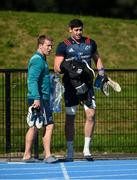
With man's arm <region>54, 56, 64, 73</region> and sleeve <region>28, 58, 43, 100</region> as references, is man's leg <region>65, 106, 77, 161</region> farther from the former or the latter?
sleeve <region>28, 58, 43, 100</region>

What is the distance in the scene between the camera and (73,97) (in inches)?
473

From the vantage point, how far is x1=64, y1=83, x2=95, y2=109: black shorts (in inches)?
472

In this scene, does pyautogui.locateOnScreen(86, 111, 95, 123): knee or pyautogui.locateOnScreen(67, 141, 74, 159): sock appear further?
pyautogui.locateOnScreen(67, 141, 74, 159): sock

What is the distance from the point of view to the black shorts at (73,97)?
11977mm

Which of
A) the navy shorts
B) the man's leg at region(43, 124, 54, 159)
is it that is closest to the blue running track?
the man's leg at region(43, 124, 54, 159)

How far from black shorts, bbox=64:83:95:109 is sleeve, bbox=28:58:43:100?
0.68 meters

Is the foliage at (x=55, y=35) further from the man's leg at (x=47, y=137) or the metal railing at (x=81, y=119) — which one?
the man's leg at (x=47, y=137)

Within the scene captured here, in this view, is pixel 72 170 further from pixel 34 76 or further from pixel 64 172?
pixel 34 76

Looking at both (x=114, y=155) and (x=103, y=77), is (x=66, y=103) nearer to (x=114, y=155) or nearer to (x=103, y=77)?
(x=103, y=77)

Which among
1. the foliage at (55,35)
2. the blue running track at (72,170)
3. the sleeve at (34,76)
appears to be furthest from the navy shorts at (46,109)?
the foliage at (55,35)

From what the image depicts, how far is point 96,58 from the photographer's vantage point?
483 inches

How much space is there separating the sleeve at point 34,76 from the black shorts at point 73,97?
0.68 m

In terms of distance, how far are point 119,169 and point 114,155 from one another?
163cm

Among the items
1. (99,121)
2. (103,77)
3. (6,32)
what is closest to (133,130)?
(99,121)
